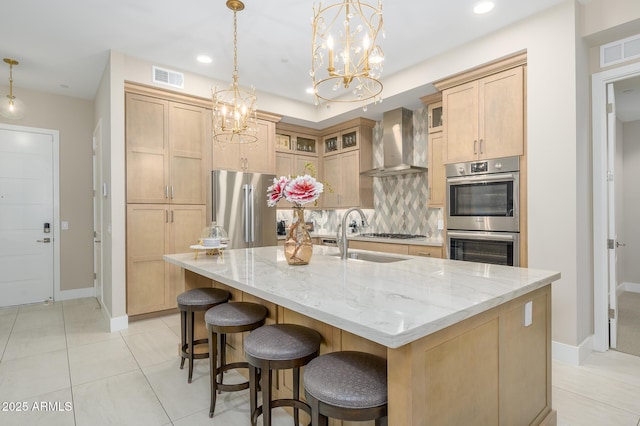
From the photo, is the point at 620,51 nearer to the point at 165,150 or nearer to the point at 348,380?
the point at 348,380

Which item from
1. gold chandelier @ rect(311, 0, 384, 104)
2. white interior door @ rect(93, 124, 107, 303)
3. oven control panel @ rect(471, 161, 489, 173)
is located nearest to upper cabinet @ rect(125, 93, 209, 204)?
white interior door @ rect(93, 124, 107, 303)

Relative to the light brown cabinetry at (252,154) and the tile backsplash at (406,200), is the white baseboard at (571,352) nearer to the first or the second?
the tile backsplash at (406,200)

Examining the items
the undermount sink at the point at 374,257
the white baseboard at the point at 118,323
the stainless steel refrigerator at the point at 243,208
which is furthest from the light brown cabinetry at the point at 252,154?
the undermount sink at the point at 374,257

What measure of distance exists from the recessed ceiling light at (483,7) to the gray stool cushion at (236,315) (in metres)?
3.00

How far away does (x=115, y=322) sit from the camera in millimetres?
3658

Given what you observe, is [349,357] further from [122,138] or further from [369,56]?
[122,138]

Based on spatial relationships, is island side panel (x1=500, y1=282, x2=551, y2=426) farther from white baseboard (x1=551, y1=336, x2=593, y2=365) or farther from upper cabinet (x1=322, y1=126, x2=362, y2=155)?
upper cabinet (x1=322, y1=126, x2=362, y2=155)

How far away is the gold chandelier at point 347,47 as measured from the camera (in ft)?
6.44

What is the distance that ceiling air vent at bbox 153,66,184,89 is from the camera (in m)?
3.93

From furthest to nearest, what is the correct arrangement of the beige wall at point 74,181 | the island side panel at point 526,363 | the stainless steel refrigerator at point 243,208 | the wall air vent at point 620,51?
the beige wall at point 74,181
the stainless steel refrigerator at point 243,208
the wall air vent at point 620,51
the island side panel at point 526,363

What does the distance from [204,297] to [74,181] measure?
3.93m

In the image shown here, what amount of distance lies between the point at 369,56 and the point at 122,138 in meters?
3.01

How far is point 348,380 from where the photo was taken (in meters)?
1.29

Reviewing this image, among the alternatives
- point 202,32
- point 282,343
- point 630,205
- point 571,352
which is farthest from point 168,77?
point 630,205
